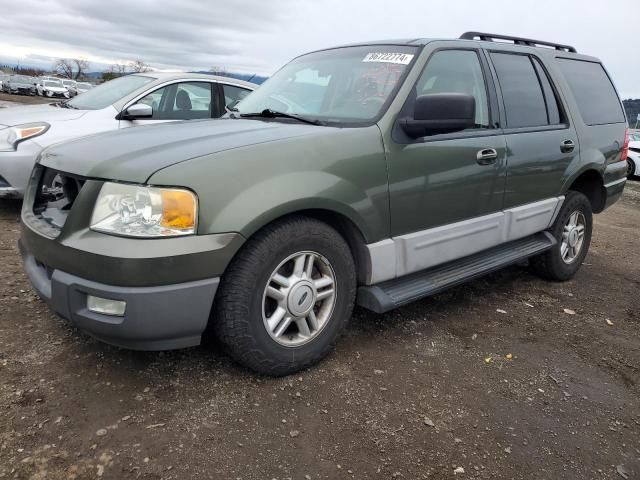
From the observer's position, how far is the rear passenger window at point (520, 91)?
3711mm

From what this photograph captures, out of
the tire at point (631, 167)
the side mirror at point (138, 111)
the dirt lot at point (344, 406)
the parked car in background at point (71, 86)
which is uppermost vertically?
the side mirror at point (138, 111)

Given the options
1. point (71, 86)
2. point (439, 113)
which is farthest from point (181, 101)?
point (71, 86)

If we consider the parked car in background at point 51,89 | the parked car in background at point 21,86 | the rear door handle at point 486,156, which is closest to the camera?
the rear door handle at point 486,156

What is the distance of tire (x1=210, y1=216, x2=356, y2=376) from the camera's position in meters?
2.40

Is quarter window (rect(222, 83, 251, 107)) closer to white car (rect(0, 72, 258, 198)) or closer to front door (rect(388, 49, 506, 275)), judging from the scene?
white car (rect(0, 72, 258, 198))

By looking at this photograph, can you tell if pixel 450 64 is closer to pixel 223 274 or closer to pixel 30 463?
pixel 223 274

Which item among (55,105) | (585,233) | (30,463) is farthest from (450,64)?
(55,105)

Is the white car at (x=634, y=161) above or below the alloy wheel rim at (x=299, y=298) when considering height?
below

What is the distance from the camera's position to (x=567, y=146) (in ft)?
13.5

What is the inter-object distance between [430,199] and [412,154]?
0.30 metres

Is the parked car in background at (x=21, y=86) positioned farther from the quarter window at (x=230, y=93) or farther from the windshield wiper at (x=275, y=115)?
the windshield wiper at (x=275, y=115)

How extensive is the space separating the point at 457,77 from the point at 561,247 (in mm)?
1953

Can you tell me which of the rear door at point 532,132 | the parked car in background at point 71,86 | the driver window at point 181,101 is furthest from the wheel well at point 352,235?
the parked car in background at point 71,86

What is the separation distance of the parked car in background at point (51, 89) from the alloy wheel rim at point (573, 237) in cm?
4415
